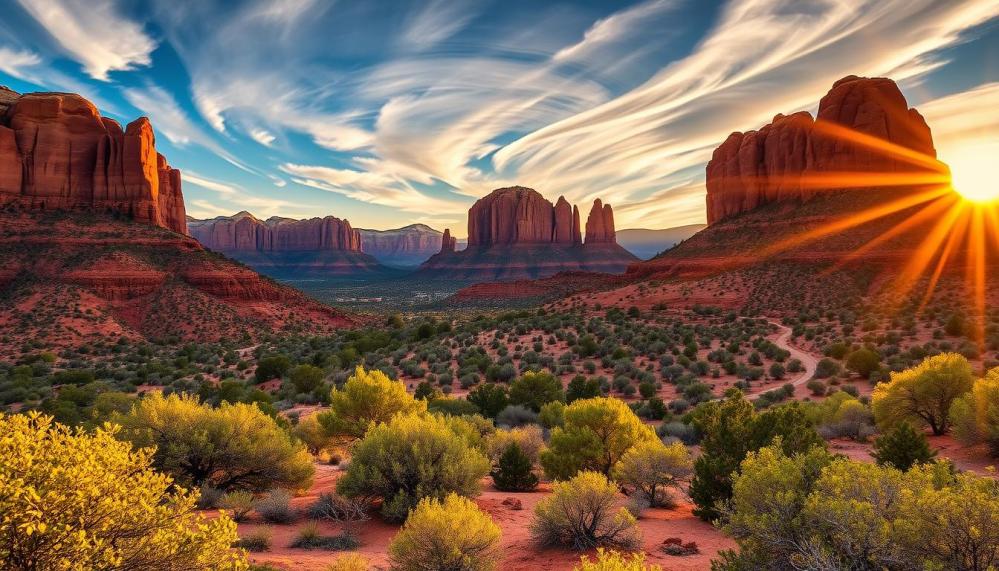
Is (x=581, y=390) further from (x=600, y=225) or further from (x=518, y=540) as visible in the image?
(x=600, y=225)

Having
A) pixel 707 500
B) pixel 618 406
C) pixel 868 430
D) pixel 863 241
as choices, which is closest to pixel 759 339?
pixel 868 430

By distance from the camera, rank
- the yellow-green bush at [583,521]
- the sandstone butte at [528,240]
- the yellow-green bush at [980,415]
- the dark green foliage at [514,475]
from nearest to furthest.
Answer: the yellow-green bush at [583,521] < the yellow-green bush at [980,415] < the dark green foliage at [514,475] < the sandstone butte at [528,240]

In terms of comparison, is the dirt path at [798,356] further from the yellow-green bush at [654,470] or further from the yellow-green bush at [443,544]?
the yellow-green bush at [443,544]

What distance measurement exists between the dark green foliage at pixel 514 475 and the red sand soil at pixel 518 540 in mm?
918

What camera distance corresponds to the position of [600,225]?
166 meters

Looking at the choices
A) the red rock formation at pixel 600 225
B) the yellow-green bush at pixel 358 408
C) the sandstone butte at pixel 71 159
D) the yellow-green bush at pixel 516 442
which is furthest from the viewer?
the red rock formation at pixel 600 225

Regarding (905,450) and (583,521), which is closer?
(583,521)

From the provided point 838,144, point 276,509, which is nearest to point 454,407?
point 276,509

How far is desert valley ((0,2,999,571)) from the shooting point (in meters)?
5.05

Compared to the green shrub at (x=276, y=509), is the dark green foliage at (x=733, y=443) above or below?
above

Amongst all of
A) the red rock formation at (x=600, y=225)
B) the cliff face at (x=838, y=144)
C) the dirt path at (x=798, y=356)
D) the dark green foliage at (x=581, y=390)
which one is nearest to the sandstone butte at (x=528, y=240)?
the red rock formation at (x=600, y=225)

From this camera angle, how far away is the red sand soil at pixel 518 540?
784 centimetres

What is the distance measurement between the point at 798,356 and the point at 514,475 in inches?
1024

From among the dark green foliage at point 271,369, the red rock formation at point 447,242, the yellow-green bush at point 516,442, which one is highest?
the red rock formation at point 447,242
